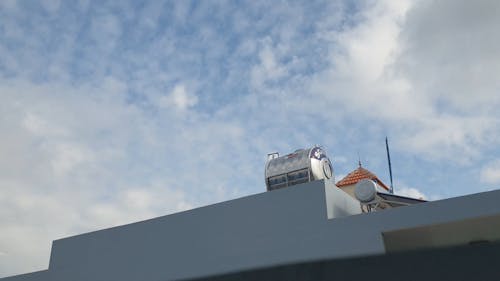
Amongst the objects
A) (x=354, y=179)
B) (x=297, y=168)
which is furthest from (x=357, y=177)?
(x=297, y=168)

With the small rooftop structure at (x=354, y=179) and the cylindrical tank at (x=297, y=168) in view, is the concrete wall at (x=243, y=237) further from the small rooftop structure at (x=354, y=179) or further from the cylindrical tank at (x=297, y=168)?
the small rooftop structure at (x=354, y=179)

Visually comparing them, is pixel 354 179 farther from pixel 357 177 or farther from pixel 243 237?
pixel 243 237

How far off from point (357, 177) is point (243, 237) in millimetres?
6776

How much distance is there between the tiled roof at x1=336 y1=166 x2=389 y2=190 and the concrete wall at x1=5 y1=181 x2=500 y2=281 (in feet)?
18.7

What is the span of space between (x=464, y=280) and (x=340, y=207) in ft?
8.53

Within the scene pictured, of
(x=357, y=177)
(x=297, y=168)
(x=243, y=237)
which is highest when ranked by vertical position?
(x=357, y=177)

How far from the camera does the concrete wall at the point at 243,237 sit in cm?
798

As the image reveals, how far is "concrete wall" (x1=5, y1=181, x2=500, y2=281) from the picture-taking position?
26.2 ft

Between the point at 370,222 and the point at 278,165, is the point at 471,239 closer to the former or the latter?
the point at 370,222

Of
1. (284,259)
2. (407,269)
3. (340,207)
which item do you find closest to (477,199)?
(407,269)

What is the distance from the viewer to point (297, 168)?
10.2m

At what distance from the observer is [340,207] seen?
9203 millimetres

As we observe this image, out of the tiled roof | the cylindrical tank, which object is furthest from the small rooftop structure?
the cylindrical tank

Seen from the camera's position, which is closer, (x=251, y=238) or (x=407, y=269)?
(x=407, y=269)
